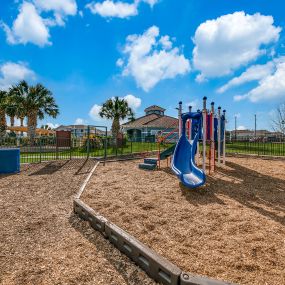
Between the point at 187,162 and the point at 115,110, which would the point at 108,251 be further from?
the point at 115,110

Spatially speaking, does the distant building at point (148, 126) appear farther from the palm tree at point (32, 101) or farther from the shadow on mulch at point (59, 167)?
the shadow on mulch at point (59, 167)

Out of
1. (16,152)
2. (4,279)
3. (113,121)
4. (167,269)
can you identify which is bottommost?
(4,279)

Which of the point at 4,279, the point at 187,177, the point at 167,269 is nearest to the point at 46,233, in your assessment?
the point at 4,279

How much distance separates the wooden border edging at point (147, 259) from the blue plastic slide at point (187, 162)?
306 centimetres

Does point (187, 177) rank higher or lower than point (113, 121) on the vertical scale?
lower

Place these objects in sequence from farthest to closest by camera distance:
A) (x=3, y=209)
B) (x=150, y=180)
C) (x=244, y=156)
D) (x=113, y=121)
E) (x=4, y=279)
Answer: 1. (x=113, y=121)
2. (x=244, y=156)
3. (x=150, y=180)
4. (x=3, y=209)
5. (x=4, y=279)

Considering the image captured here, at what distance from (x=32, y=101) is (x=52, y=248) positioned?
28.4 meters

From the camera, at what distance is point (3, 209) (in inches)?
241

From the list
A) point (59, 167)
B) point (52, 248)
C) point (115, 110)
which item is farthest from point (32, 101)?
point (52, 248)

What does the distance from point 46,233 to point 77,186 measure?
11.9 feet

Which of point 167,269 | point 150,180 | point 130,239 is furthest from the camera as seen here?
point 150,180

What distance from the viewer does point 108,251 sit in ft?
13.0

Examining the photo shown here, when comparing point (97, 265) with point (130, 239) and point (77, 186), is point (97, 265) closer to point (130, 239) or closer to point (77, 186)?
point (130, 239)

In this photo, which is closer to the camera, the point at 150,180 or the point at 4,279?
A: the point at 4,279
